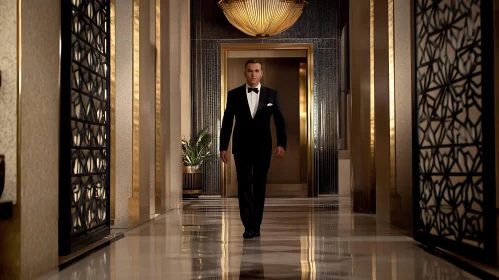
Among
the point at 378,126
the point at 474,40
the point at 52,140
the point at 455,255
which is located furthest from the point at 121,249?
the point at 378,126

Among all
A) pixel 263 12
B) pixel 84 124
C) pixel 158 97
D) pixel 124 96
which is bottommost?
pixel 84 124

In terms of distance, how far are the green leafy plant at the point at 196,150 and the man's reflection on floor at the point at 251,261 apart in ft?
24.9

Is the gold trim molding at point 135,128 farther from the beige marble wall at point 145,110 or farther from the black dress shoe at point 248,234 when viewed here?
the black dress shoe at point 248,234

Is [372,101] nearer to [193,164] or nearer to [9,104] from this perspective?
[193,164]

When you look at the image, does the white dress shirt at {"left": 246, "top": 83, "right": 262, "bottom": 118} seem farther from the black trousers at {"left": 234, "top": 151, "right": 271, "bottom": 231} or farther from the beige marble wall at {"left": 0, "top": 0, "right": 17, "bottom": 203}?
the beige marble wall at {"left": 0, "top": 0, "right": 17, "bottom": 203}

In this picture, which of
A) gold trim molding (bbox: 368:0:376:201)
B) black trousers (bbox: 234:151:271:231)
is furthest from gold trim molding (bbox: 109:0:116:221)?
gold trim molding (bbox: 368:0:376:201)

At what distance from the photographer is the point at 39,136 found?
4.46 metres

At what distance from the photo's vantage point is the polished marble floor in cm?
421

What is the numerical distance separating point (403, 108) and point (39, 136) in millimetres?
4150

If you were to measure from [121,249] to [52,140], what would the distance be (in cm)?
125

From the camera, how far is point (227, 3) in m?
13.4

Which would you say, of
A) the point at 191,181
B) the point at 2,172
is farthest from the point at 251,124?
the point at 191,181

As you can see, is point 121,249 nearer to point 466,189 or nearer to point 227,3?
point 466,189

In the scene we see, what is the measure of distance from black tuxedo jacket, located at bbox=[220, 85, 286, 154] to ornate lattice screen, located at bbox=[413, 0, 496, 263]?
132 centimetres
